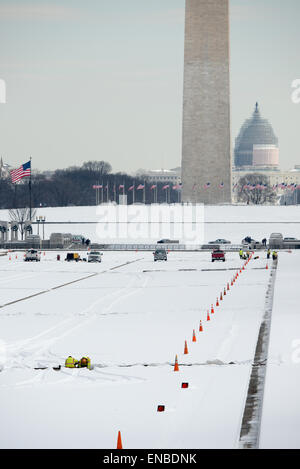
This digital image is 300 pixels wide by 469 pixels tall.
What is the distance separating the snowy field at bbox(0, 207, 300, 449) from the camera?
18000 mm

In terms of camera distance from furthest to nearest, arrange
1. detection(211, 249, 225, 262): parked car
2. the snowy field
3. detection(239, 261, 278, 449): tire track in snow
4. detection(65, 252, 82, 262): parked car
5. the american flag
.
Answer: the american flag, detection(65, 252, 82, 262): parked car, detection(211, 249, 225, 262): parked car, the snowy field, detection(239, 261, 278, 449): tire track in snow

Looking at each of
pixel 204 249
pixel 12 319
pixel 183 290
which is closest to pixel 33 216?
pixel 204 249

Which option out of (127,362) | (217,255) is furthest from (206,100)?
(127,362)

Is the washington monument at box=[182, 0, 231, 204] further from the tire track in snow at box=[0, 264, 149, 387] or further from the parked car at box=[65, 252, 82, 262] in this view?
the tire track in snow at box=[0, 264, 149, 387]

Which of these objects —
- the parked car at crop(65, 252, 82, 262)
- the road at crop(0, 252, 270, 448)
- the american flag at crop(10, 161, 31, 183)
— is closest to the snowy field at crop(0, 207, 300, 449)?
the road at crop(0, 252, 270, 448)

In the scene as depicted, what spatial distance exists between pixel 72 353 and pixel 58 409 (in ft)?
22.9

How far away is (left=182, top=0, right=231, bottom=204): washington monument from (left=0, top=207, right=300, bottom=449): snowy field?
7594cm

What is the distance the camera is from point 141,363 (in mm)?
25172

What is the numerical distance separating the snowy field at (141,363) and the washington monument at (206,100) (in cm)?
7594

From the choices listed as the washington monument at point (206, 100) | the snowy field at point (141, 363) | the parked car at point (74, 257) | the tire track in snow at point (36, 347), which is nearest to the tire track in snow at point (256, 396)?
the snowy field at point (141, 363)

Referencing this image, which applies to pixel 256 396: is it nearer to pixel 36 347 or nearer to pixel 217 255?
pixel 36 347

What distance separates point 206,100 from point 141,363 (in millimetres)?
104406

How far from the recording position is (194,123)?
128250mm
